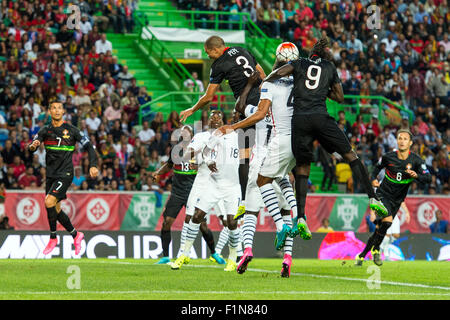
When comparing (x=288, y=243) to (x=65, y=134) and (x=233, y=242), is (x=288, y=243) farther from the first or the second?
(x=65, y=134)

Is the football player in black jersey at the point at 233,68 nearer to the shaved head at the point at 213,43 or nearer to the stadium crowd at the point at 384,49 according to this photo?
the shaved head at the point at 213,43

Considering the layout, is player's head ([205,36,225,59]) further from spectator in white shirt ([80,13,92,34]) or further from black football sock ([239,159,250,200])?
spectator in white shirt ([80,13,92,34])

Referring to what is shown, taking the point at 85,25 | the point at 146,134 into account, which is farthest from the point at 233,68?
the point at 85,25

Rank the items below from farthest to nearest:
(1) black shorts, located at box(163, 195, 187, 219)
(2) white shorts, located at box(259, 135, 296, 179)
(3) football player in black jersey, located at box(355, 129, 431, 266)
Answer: (1) black shorts, located at box(163, 195, 187, 219) < (3) football player in black jersey, located at box(355, 129, 431, 266) < (2) white shorts, located at box(259, 135, 296, 179)

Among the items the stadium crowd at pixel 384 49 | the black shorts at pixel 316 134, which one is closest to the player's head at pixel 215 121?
the black shorts at pixel 316 134

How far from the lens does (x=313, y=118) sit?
10727 mm

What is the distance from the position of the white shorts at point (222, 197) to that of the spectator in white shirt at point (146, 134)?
9715 millimetres

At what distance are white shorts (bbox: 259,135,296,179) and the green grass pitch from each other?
55.0 inches

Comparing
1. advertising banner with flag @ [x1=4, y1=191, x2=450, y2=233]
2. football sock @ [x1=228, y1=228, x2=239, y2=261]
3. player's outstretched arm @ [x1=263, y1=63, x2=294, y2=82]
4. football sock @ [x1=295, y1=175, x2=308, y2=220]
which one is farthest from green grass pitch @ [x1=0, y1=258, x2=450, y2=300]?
advertising banner with flag @ [x1=4, y1=191, x2=450, y2=233]

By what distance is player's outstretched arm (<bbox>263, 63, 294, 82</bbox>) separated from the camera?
10.8 meters

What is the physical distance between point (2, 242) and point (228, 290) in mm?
10354

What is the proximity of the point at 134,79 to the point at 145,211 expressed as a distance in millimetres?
6646

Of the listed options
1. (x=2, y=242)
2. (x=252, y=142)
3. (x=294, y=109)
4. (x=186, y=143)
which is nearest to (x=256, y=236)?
(x=186, y=143)

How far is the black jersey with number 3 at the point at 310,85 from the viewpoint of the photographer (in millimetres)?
10805
